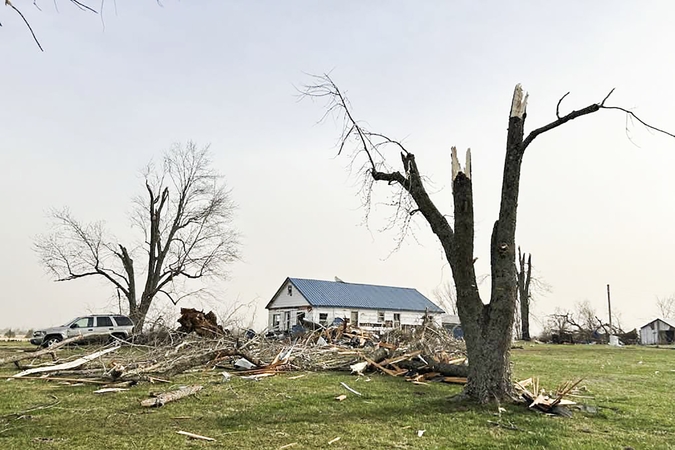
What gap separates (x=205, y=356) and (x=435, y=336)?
22.5ft

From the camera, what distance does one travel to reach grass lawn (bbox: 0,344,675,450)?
5.70m

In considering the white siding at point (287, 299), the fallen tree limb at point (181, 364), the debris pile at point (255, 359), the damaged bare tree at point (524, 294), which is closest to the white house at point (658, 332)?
the damaged bare tree at point (524, 294)

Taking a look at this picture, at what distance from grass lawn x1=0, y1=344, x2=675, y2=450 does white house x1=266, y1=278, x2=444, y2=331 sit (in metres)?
28.3

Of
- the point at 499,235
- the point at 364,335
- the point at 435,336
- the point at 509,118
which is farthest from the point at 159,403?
the point at 364,335

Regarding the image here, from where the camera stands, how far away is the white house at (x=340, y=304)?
39.2 m

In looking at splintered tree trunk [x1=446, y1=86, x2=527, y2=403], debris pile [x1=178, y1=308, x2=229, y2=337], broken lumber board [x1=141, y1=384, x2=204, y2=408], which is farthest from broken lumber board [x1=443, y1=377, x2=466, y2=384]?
debris pile [x1=178, y1=308, x2=229, y2=337]

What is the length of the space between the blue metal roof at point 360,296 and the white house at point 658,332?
22.0 m

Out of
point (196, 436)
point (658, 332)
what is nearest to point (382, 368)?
point (196, 436)

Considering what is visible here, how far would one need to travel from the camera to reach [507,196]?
809cm

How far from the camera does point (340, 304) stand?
4016 cm

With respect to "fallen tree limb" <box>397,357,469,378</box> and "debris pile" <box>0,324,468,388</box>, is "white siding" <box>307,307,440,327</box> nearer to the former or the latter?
"debris pile" <box>0,324,468,388</box>

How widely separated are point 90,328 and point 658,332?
165 feet

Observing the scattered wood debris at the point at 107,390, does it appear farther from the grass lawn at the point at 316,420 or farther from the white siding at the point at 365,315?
the white siding at the point at 365,315

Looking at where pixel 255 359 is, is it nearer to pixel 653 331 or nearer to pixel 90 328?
pixel 90 328
